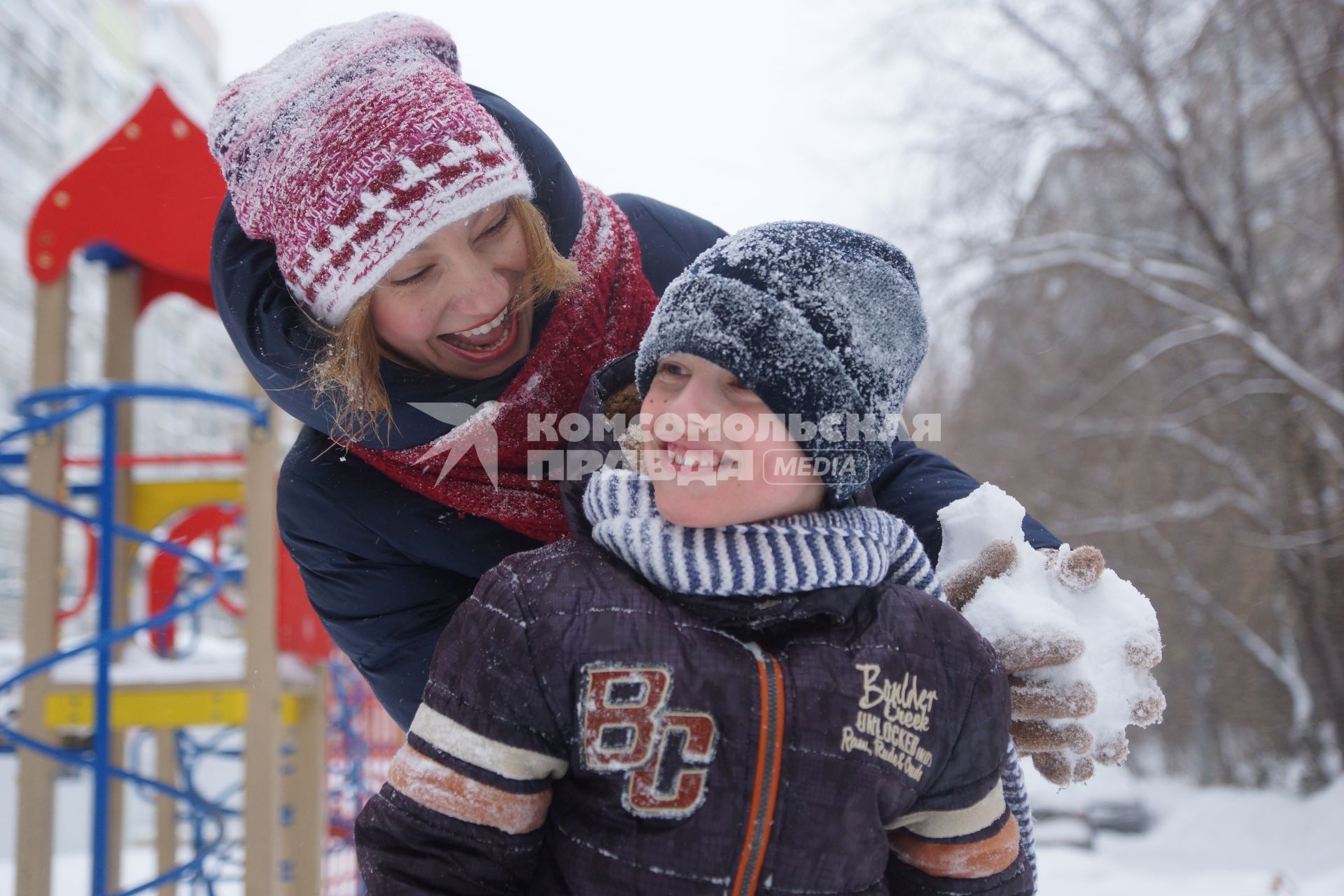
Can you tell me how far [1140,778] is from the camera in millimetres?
21016

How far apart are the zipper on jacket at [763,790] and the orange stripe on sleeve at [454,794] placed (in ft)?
0.82

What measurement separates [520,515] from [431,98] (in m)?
0.62

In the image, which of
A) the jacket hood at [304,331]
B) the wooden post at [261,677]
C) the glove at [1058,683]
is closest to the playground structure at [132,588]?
the wooden post at [261,677]

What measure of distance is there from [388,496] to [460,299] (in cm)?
36

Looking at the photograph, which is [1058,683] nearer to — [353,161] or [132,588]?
[353,161]

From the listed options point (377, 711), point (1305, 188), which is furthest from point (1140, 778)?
point (377, 711)

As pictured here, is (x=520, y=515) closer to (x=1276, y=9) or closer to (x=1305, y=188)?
A: (x=1276, y=9)

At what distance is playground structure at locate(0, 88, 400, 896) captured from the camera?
2.70 m

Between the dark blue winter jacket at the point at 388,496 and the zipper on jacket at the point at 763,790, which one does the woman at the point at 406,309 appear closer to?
the dark blue winter jacket at the point at 388,496

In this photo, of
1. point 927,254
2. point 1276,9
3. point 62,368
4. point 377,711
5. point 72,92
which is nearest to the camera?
point 62,368

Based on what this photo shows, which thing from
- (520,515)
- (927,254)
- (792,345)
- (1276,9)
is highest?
(1276,9)

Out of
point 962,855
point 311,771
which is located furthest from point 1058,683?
point 311,771

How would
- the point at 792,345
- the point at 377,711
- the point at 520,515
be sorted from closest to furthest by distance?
the point at 792,345
the point at 520,515
the point at 377,711
